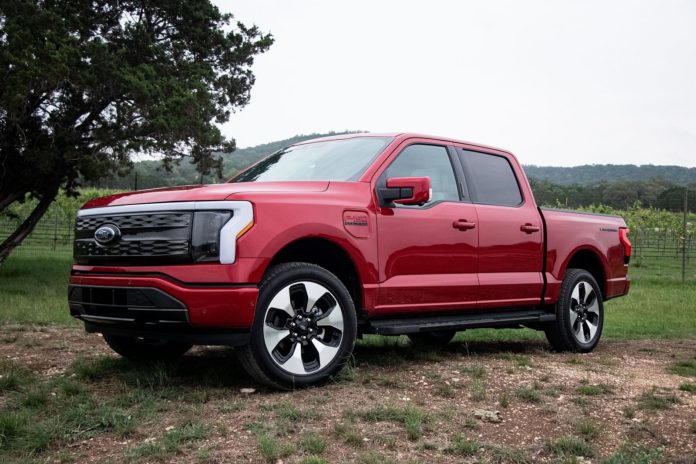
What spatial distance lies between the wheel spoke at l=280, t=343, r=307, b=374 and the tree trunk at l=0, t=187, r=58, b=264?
14.7 meters

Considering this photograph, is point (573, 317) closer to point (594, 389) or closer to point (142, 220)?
point (594, 389)

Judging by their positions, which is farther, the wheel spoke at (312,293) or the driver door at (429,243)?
the driver door at (429,243)

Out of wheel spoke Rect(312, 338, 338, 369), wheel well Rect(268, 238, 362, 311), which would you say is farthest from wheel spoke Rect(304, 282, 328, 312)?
wheel well Rect(268, 238, 362, 311)

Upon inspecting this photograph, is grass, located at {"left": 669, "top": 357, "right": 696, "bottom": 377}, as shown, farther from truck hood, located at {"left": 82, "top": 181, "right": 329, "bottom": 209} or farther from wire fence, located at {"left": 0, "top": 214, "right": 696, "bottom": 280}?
wire fence, located at {"left": 0, "top": 214, "right": 696, "bottom": 280}

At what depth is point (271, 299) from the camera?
15.3 feet

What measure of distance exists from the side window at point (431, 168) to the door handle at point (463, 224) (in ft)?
0.77

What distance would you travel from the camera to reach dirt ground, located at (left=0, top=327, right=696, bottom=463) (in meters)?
3.73

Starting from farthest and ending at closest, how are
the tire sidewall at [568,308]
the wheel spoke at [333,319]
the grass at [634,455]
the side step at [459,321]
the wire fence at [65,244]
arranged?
the wire fence at [65,244] → the tire sidewall at [568,308] → the side step at [459,321] → the wheel spoke at [333,319] → the grass at [634,455]

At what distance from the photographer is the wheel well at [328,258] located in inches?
202

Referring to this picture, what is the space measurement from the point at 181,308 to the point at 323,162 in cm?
198

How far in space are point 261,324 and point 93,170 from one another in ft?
44.6

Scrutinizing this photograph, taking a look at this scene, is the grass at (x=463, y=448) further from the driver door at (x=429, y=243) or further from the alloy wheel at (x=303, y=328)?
the driver door at (x=429, y=243)

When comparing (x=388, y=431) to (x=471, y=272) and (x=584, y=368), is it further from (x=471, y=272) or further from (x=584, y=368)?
(x=584, y=368)

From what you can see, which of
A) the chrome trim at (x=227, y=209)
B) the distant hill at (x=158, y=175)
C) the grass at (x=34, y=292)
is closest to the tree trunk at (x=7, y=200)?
the grass at (x=34, y=292)
